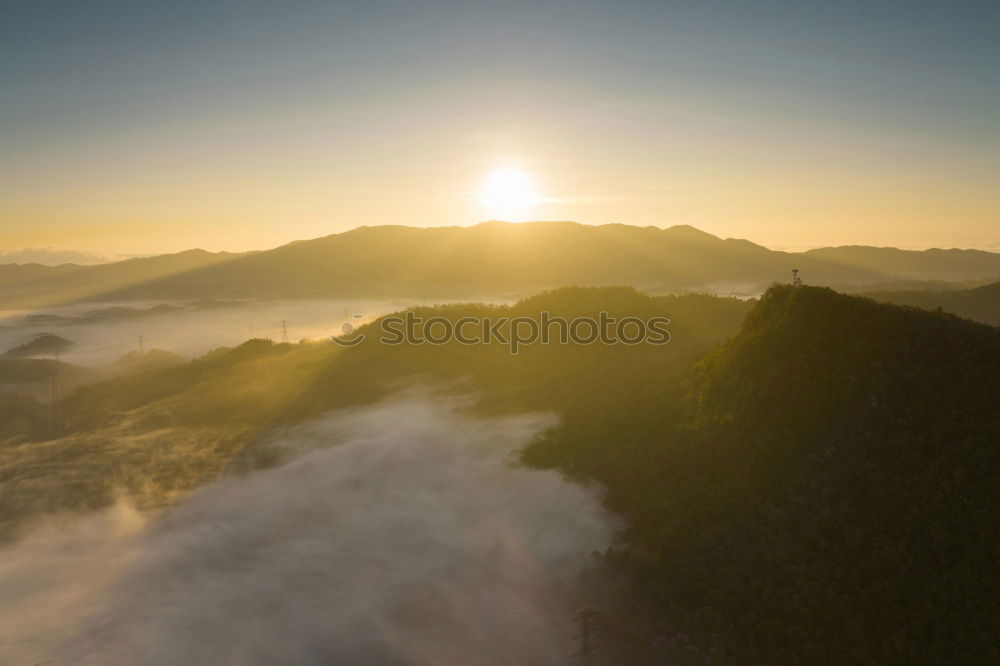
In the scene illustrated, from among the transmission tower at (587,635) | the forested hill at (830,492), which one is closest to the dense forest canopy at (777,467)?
the forested hill at (830,492)

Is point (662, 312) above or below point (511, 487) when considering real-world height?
above

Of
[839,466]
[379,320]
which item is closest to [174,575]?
[839,466]

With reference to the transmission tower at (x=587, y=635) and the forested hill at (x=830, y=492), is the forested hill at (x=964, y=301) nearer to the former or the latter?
the forested hill at (x=830, y=492)

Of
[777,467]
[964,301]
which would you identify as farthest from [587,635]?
[964,301]

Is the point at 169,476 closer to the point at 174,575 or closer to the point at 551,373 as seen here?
the point at 174,575

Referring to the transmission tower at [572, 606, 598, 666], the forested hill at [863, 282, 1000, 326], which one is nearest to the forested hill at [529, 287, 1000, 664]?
the transmission tower at [572, 606, 598, 666]
